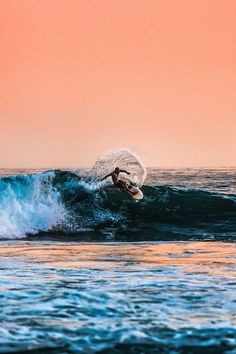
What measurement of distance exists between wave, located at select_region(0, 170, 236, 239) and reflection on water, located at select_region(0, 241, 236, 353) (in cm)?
800

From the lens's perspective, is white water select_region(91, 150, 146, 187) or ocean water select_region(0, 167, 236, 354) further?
white water select_region(91, 150, 146, 187)

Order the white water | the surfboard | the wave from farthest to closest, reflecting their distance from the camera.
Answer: the surfboard
the white water
the wave

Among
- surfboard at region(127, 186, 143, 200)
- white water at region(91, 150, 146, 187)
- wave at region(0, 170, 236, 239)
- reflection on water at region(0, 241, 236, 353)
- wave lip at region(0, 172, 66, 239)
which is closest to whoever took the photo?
reflection on water at region(0, 241, 236, 353)

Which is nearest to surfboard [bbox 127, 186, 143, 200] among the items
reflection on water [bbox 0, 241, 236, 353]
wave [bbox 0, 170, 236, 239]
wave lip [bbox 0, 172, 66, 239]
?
wave [bbox 0, 170, 236, 239]

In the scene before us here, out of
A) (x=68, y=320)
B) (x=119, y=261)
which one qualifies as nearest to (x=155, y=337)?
(x=68, y=320)

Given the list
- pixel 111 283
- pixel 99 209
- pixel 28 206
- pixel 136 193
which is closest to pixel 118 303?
pixel 111 283

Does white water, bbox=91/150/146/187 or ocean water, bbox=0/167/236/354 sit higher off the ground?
white water, bbox=91/150/146/187

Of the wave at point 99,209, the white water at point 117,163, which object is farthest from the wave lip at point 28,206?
the white water at point 117,163

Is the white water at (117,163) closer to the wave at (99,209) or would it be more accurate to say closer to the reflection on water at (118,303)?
the wave at (99,209)

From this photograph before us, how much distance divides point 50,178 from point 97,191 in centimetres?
192

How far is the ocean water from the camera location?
278 inches

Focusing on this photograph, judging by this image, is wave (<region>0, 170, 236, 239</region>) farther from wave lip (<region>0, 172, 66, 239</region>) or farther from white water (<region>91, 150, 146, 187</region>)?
white water (<region>91, 150, 146, 187</region>)

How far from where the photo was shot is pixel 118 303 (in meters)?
8.68

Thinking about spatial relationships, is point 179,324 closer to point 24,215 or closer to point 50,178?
point 24,215
